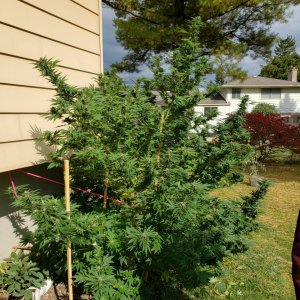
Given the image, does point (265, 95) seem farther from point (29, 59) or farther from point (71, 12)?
point (29, 59)

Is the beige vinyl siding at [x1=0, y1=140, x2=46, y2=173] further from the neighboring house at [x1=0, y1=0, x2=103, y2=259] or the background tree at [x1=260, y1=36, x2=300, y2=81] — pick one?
the background tree at [x1=260, y1=36, x2=300, y2=81]

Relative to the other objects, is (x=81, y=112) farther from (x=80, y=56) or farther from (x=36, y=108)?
(x=80, y=56)

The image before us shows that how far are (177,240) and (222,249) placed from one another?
20.9 inches

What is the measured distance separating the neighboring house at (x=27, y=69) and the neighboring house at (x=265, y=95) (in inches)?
876

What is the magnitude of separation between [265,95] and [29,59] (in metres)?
25.5

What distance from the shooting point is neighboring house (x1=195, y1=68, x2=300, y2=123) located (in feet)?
81.6

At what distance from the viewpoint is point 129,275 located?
241 centimetres

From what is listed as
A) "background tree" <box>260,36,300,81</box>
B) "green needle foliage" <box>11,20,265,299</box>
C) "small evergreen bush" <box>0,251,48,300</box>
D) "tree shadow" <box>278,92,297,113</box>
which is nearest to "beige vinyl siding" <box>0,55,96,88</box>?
"green needle foliage" <box>11,20,265,299</box>

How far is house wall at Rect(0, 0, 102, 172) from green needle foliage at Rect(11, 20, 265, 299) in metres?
0.30

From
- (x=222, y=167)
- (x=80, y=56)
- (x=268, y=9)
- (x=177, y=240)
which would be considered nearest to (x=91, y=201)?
(x=177, y=240)

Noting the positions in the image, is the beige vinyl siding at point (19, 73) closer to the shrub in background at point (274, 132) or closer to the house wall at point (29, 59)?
the house wall at point (29, 59)

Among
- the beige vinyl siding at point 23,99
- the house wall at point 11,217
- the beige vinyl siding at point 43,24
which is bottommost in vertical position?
the house wall at point 11,217

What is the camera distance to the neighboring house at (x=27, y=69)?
8.02ft

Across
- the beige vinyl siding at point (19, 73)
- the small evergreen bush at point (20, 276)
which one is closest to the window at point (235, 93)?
the beige vinyl siding at point (19, 73)
